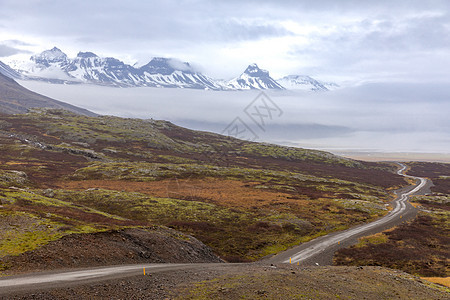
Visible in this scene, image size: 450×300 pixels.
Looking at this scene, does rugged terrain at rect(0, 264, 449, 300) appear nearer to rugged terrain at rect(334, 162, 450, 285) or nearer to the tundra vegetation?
the tundra vegetation

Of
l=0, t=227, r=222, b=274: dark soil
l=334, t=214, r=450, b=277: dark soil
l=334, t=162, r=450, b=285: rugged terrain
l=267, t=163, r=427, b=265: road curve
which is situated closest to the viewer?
l=0, t=227, r=222, b=274: dark soil

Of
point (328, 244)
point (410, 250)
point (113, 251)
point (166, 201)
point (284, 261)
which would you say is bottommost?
point (284, 261)

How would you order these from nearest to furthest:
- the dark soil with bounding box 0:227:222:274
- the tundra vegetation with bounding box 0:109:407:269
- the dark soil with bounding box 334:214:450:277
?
the dark soil with bounding box 0:227:222:274 < the tundra vegetation with bounding box 0:109:407:269 < the dark soil with bounding box 334:214:450:277

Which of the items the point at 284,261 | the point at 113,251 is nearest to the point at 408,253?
the point at 284,261

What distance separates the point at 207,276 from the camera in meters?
31.1

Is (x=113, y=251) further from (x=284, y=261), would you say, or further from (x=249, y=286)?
(x=284, y=261)

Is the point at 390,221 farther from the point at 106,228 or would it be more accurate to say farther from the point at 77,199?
the point at 77,199

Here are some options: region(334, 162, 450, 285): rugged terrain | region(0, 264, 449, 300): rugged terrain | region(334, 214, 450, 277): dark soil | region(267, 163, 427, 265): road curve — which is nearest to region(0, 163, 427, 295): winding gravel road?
region(267, 163, 427, 265): road curve

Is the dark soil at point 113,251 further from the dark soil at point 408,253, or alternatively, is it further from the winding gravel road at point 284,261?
the dark soil at point 408,253

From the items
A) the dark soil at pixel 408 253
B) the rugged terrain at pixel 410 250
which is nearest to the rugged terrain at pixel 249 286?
the dark soil at pixel 408 253

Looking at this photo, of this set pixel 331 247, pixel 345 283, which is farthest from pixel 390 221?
pixel 345 283

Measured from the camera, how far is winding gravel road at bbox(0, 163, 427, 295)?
2342 cm

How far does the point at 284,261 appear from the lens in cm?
5056

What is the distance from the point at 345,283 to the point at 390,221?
63.6 metres
